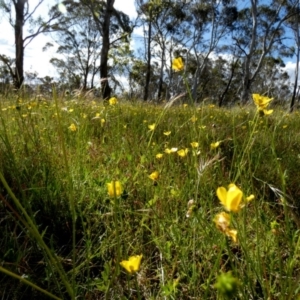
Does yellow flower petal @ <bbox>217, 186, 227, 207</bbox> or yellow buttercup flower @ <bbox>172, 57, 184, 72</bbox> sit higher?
yellow buttercup flower @ <bbox>172, 57, 184, 72</bbox>

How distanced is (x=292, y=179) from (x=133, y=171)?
30.7 inches

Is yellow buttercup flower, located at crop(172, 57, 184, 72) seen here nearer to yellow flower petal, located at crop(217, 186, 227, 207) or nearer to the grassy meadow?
the grassy meadow

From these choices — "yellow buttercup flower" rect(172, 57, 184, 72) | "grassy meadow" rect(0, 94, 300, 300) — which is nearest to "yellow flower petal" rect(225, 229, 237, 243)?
"grassy meadow" rect(0, 94, 300, 300)

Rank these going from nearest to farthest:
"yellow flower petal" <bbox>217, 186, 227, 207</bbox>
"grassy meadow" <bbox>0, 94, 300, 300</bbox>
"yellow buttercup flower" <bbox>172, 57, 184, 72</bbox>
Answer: "yellow flower petal" <bbox>217, 186, 227, 207</bbox>
"grassy meadow" <bbox>0, 94, 300, 300</bbox>
"yellow buttercup flower" <bbox>172, 57, 184, 72</bbox>

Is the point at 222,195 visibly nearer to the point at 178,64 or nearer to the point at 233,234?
the point at 233,234

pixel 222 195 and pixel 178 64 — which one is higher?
pixel 178 64

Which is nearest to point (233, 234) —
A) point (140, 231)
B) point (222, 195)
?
point (222, 195)

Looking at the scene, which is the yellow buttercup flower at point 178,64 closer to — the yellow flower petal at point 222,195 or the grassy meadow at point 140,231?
the grassy meadow at point 140,231

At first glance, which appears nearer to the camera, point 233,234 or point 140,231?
point 233,234

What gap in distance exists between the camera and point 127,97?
13.0ft

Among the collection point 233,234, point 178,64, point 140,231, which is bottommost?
point 140,231

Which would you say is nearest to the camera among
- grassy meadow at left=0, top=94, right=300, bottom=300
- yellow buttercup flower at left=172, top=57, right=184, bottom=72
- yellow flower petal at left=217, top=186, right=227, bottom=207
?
yellow flower petal at left=217, top=186, right=227, bottom=207

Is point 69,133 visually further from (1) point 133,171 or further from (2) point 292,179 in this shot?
(2) point 292,179

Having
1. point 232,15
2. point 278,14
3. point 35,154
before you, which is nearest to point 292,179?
point 35,154
